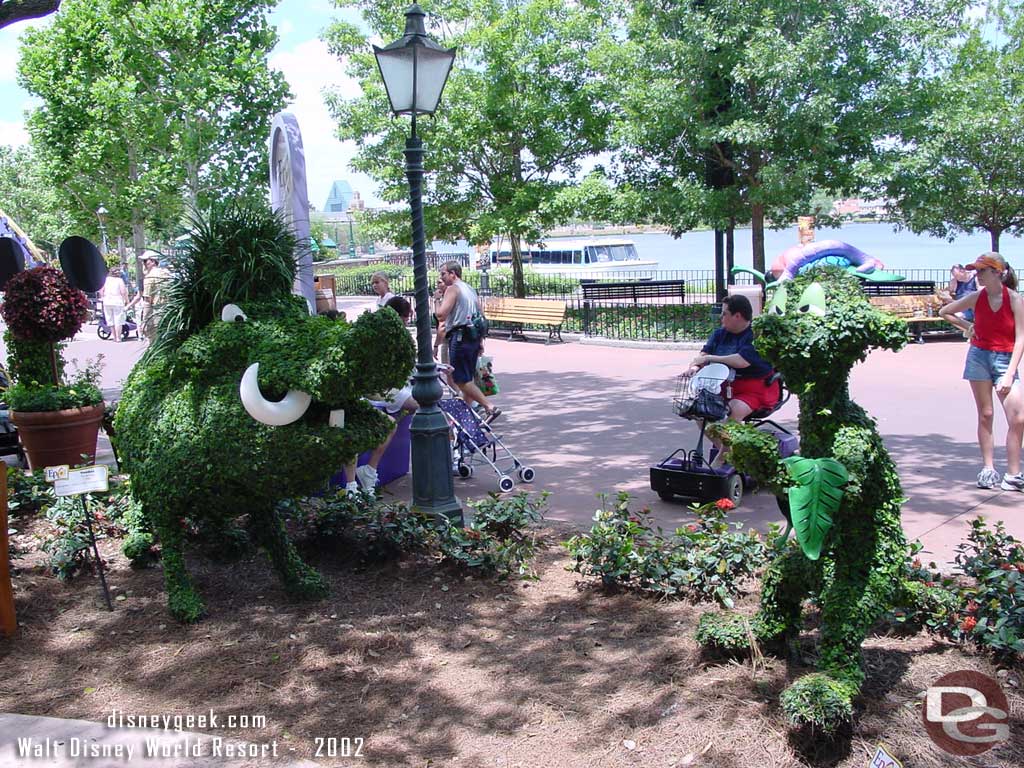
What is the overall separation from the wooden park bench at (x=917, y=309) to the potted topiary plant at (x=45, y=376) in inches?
485

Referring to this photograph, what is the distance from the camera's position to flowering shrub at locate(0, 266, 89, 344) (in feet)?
27.1

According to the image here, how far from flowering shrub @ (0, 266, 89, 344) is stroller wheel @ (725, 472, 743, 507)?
20.7ft

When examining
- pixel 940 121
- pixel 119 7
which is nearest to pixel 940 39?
pixel 940 121

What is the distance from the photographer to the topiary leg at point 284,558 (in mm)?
4977

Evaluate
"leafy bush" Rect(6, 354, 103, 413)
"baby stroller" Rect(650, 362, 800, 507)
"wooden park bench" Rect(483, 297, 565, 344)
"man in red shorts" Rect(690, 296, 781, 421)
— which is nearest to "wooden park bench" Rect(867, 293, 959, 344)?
"wooden park bench" Rect(483, 297, 565, 344)

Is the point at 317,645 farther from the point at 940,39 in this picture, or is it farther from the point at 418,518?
the point at 940,39

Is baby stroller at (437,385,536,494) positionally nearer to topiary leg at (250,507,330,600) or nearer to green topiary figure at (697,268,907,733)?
topiary leg at (250,507,330,600)

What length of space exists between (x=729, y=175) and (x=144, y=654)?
15045 millimetres

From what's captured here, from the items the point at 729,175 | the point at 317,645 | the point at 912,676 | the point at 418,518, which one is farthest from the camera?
the point at 729,175

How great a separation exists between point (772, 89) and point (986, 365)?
10167 mm

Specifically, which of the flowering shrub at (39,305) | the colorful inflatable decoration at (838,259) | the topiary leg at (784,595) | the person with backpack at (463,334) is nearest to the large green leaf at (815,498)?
the topiary leg at (784,595)

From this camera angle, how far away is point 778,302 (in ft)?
11.6

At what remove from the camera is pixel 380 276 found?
37.1ft

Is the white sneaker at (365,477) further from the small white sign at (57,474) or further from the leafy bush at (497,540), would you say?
the small white sign at (57,474)
